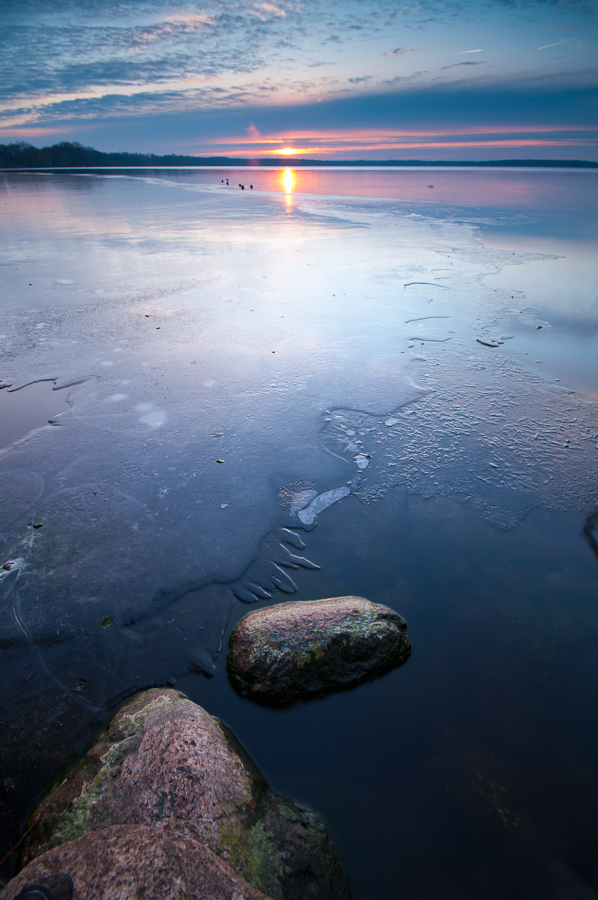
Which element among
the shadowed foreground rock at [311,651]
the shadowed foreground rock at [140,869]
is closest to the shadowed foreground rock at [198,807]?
the shadowed foreground rock at [140,869]

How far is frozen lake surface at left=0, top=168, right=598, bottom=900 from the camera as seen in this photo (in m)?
2.28

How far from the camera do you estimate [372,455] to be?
460 centimetres

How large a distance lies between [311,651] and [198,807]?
3.33ft

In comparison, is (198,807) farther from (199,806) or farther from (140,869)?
(140,869)

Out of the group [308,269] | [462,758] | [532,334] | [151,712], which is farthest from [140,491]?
[308,269]

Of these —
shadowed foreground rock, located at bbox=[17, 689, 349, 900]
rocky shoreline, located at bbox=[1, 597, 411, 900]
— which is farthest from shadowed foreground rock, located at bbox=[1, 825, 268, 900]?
shadowed foreground rock, located at bbox=[17, 689, 349, 900]

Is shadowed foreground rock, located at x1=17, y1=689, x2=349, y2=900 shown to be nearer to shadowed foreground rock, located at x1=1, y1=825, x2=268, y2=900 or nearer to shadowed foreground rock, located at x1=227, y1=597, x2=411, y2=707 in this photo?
shadowed foreground rock, located at x1=1, y1=825, x2=268, y2=900

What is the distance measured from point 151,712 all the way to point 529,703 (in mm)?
2247

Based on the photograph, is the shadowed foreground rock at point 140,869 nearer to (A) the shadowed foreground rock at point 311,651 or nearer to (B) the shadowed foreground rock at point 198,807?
(B) the shadowed foreground rock at point 198,807

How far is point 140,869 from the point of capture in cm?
152

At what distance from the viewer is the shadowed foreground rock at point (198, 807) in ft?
6.03

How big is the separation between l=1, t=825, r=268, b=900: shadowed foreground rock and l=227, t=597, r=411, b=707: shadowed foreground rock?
998mm

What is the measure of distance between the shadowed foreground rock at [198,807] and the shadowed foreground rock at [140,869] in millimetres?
124

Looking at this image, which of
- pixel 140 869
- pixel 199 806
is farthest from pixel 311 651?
pixel 140 869
